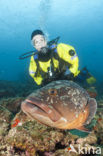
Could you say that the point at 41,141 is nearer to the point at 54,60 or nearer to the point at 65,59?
the point at 54,60

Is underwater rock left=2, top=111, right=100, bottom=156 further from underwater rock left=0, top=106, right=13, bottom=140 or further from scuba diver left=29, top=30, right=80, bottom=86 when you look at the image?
scuba diver left=29, top=30, right=80, bottom=86

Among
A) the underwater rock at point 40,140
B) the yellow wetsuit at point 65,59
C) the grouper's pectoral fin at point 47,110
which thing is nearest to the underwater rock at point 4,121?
the underwater rock at point 40,140

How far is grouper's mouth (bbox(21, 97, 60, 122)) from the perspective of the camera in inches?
74.5

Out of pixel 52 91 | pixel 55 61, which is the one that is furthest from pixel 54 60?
pixel 52 91

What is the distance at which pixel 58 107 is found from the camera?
2.12m

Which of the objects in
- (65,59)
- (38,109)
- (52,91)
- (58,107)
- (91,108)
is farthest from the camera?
(65,59)

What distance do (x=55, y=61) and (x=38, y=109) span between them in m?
3.20

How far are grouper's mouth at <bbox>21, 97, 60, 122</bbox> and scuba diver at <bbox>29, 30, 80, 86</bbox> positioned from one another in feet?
8.75

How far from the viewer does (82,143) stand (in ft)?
8.07

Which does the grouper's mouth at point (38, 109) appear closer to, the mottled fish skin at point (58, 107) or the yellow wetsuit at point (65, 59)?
the mottled fish skin at point (58, 107)

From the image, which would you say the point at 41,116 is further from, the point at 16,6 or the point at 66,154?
the point at 16,6

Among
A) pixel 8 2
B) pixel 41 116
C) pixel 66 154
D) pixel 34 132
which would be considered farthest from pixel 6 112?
pixel 8 2

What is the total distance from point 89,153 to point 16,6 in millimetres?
54213

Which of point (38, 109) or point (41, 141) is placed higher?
point (38, 109)
